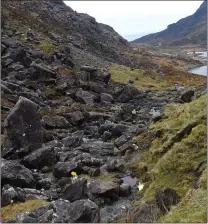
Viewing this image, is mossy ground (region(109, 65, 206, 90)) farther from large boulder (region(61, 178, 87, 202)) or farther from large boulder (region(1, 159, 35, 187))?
large boulder (region(61, 178, 87, 202))

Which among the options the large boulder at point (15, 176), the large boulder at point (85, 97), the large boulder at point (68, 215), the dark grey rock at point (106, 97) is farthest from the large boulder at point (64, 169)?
the dark grey rock at point (106, 97)

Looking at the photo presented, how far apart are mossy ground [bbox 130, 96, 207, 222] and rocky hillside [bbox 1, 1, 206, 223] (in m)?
0.07

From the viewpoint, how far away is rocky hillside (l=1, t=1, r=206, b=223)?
20.3 meters

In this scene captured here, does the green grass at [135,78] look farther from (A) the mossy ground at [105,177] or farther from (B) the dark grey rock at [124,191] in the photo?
(B) the dark grey rock at [124,191]

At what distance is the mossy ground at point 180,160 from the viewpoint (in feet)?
69.6

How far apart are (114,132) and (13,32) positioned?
129 feet

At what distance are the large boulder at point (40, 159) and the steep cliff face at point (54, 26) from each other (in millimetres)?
43049

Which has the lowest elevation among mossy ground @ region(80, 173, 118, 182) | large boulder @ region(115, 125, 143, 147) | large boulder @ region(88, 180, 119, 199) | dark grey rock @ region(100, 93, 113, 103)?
mossy ground @ region(80, 173, 118, 182)

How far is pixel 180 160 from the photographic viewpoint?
79.3 feet

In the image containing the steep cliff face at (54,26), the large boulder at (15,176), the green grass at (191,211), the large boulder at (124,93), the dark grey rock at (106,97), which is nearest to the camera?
the green grass at (191,211)

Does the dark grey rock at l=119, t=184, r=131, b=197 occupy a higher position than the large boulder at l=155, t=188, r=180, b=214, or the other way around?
the large boulder at l=155, t=188, r=180, b=214

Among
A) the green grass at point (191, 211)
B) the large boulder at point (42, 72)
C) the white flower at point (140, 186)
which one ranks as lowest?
the white flower at point (140, 186)

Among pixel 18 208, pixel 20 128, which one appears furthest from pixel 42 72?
pixel 18 208

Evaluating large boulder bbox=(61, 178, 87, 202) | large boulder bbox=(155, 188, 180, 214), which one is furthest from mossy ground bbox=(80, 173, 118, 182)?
large boulder bbox=(155, 188, 180, 214)
